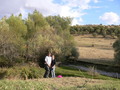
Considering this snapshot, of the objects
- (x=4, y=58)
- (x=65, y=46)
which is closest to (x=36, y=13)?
(x=65, y=46)

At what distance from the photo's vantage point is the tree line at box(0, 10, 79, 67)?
2194cm

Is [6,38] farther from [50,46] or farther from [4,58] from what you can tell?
[50,46]

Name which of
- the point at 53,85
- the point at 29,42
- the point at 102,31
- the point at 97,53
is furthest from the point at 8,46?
the point at 102,31

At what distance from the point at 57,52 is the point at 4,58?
7.58 m

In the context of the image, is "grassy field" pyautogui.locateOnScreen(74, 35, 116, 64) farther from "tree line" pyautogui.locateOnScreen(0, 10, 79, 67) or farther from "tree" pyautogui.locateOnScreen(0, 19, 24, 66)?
"tree" pyautogui.locateOnScreen(0, 19, 24, 66)

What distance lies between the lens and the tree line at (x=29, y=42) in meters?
21.9

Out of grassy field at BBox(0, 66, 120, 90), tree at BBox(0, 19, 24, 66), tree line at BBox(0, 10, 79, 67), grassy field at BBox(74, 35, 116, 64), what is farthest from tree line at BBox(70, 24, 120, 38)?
grassy field at BBox(0, 66, 120, 90)

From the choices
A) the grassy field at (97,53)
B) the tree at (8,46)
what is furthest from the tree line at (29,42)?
the grassy field at (97,53)

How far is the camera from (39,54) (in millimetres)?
26172

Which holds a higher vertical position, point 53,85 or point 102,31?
point 102,31

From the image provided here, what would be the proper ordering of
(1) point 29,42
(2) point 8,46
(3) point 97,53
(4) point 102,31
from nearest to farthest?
(2) point 8,46, (1) point 29,42, (3) point 97,53, (4) point 102,31

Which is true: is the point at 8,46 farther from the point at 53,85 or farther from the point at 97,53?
the point at 97,53

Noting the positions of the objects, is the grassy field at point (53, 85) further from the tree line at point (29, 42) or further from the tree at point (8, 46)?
the tree line at point (29, 42)

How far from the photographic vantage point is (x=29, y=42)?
25391 mm
